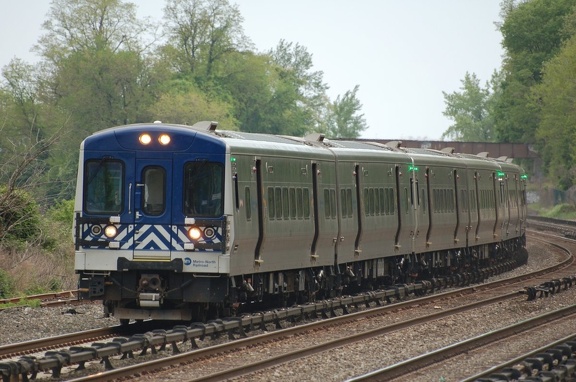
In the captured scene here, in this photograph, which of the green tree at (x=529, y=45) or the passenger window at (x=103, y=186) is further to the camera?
the green tree at (x=529, y=45)

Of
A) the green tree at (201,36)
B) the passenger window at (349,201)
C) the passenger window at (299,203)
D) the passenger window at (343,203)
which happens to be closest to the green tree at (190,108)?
the green tree at (201,36)

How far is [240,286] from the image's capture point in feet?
65.3

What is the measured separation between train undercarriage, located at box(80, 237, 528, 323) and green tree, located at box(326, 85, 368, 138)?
421ft

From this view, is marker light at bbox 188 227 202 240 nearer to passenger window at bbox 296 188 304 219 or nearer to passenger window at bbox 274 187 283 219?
passenger window at bbox 274 187 283 219

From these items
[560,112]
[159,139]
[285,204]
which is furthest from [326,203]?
[560,112]

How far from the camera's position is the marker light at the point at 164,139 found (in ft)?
62.2

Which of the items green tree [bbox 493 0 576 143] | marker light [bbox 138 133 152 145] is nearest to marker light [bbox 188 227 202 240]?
marker light [bbox 138 133 152 145]

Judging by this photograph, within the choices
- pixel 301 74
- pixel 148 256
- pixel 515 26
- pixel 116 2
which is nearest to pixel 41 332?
pixel 148 256

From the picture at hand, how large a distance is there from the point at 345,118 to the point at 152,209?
145 meters

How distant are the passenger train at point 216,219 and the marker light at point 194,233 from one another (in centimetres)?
1

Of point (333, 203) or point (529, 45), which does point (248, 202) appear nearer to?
point (333, 203)

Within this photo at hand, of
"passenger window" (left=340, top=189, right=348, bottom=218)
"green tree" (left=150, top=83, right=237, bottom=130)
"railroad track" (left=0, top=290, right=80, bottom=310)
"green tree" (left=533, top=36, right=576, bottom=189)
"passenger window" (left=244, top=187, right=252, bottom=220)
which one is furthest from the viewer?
"green tree" (left=150, top=83, right=237, bottom=130)

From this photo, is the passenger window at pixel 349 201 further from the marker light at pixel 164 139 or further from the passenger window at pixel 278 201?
the marker light at pixel 164 139

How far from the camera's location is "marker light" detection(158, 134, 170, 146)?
747 inches
